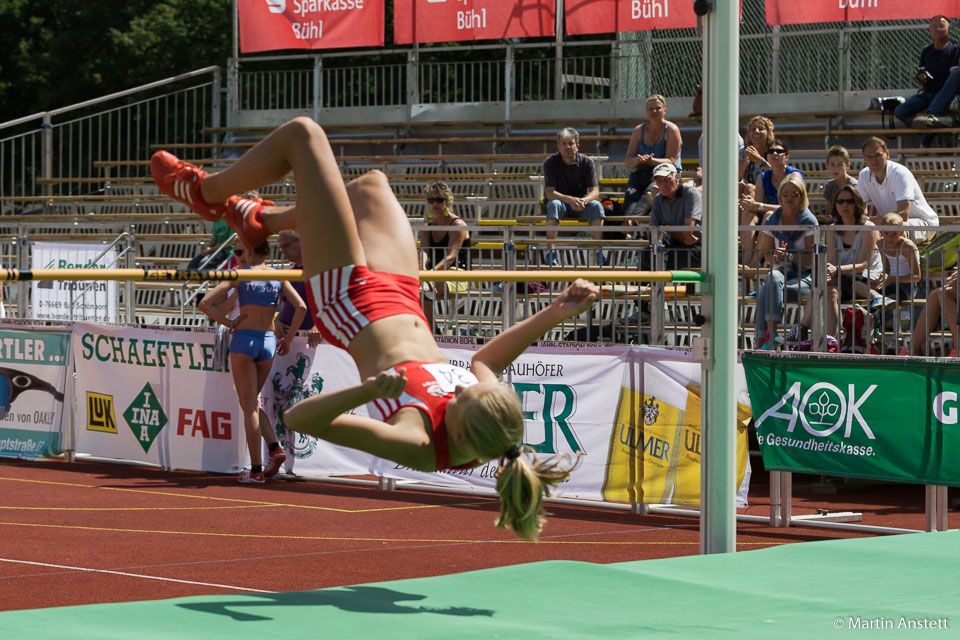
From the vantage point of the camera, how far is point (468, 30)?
58.6ft

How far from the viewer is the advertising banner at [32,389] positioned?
483 inches

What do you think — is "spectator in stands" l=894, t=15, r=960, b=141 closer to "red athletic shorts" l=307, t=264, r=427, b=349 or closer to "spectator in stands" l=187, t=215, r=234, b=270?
"spectator in stands" l=187, t=215, r=234, b=270

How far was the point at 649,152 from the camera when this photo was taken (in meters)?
13.1

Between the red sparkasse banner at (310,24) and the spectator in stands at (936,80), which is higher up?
the red sparkasse banner at (310,24)

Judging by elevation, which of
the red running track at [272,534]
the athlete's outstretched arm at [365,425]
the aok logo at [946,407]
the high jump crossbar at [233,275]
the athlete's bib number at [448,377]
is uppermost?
the high jump crossbar at [233,275]

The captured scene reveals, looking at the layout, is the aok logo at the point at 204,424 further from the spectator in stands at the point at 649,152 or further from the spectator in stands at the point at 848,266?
the spectator in stands at the point at 848,266

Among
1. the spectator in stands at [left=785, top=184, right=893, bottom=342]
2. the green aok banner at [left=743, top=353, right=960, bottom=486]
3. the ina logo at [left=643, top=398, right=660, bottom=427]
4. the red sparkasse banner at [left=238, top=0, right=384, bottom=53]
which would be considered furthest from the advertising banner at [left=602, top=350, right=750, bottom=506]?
the red sparkasse banner at [left=238, top=0, right=384, bottom=53]

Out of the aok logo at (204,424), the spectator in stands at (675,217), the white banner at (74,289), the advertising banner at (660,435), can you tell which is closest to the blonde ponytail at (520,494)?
the advertising banner at (660,435)

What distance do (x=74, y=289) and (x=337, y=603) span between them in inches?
A: 366

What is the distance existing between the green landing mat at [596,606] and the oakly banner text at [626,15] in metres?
11.6

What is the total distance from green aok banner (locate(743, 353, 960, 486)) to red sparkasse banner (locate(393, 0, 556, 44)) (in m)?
9.69

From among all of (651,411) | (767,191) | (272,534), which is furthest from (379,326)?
(767,191)

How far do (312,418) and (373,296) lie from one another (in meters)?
0.80

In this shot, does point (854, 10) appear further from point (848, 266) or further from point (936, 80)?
point (848, 266)
